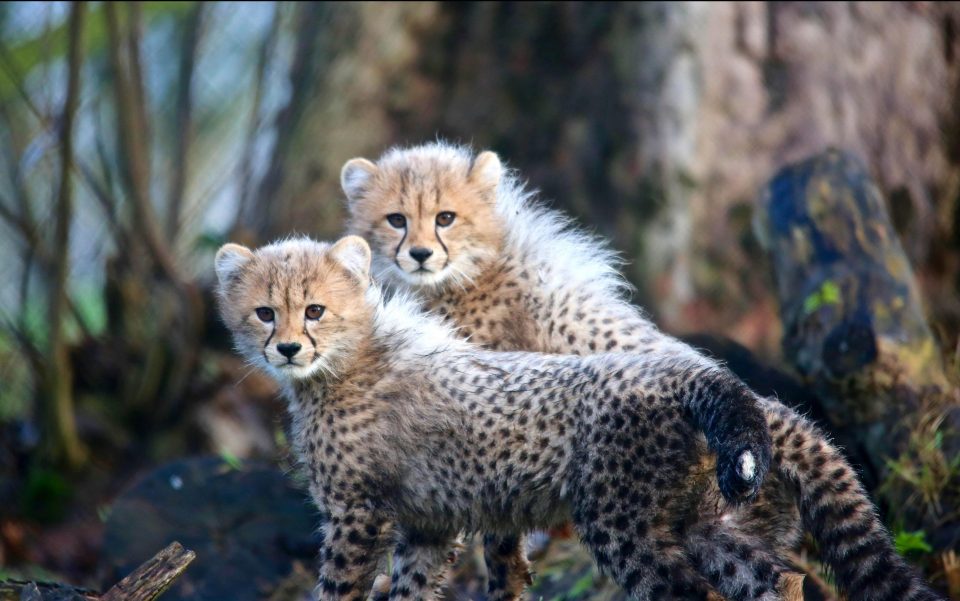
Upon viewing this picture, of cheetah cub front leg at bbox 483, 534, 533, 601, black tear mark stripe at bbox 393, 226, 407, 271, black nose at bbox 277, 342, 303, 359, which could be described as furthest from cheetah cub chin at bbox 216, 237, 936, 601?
black tear mark stripe at bbox 393, 226, 407, 271

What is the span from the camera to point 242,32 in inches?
323

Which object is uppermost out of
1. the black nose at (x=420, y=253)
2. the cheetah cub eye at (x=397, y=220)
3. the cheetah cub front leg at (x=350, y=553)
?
the cheetah cub eye at (x=397, y=220)

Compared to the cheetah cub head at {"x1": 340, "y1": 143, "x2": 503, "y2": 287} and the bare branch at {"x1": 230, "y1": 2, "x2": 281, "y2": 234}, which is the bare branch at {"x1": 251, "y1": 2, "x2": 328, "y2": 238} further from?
the cheetah cub head at {"x1": 340, "y1": 143, "x2": 503, "y2": 287}

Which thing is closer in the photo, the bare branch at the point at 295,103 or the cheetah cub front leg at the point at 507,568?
the cheetah cub front leg at the point at 507,568

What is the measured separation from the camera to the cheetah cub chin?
3.47 meters

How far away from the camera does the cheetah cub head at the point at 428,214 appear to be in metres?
4.78

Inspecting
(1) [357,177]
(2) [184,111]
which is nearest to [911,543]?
(1) [357,177]

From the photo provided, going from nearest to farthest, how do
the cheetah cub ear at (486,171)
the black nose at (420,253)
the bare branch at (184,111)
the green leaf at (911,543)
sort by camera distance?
the green leaf at (911,543)
the black nose at (420,253)
the cheetah cub ear at (486,171)
the bare branch at (184,111)

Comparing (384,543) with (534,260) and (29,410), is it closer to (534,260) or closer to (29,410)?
(534,260)

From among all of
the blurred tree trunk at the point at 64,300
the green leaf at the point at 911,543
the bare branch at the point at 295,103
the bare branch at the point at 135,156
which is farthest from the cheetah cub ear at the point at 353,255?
the bare branch at the point at 295,103

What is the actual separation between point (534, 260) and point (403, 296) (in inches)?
26.6

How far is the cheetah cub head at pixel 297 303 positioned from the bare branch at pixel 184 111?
11.5 feet

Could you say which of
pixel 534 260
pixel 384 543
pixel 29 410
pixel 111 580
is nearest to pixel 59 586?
pixel 384 543

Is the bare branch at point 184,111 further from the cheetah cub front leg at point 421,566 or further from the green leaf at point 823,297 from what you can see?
the green leaf at point 823,297
